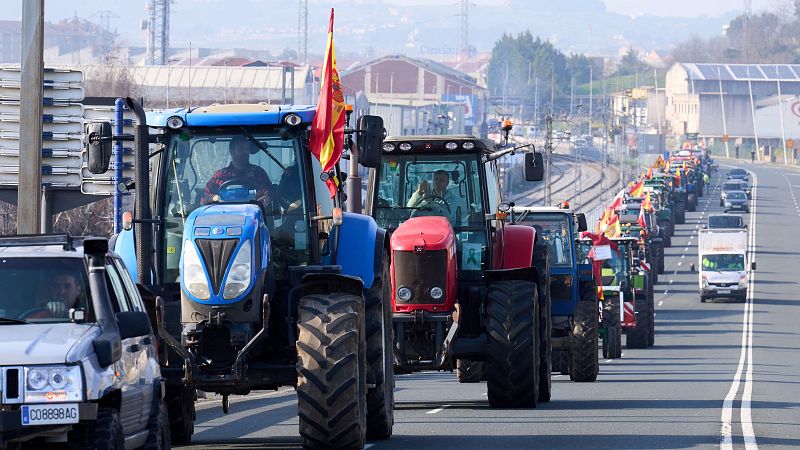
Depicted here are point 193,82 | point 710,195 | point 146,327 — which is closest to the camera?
point 146,327

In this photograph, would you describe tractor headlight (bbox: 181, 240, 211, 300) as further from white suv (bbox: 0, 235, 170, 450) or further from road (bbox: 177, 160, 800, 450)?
road (bbox: 177, 160, 800, 450)

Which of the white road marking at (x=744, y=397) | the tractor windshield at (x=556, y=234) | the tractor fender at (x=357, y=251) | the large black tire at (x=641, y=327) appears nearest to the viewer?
the tractor fender at (x=357, y=251)

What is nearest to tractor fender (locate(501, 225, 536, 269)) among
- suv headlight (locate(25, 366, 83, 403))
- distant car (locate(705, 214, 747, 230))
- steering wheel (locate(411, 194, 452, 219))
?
steering wheel (locate(411, 194, 452, 219))

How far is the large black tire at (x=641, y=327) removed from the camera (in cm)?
4656

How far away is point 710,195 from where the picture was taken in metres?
133

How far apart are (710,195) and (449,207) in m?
115

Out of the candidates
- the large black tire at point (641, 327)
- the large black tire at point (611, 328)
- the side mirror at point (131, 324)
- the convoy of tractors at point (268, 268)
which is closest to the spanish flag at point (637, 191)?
the large black tire at point (641, 327)

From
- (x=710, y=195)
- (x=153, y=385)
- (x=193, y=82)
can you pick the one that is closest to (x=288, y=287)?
(x=153, y=385)

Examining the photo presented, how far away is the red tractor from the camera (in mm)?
19078

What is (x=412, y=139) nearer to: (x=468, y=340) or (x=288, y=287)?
(x=468, y=340)

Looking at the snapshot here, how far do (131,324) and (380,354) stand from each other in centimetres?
425

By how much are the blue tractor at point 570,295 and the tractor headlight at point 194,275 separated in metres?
14.5

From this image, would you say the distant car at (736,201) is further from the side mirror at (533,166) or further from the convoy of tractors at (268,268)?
the convoy of tractors at (268,268)

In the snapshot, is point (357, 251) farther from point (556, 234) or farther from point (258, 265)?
point (556, 234)
